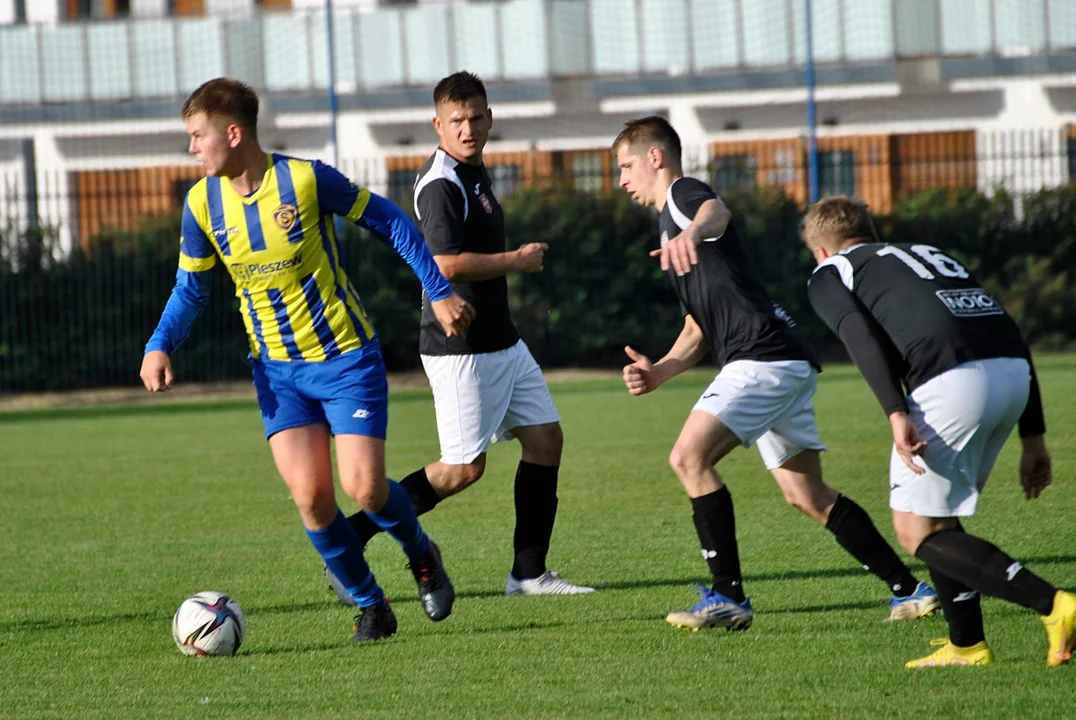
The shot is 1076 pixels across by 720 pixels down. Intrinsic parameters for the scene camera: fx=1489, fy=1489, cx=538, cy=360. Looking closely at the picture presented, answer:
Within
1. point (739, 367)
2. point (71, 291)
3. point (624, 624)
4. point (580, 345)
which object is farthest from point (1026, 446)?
point (71, 291)

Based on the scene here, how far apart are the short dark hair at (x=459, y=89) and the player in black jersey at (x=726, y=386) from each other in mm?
845

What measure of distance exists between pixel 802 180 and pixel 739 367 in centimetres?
1898

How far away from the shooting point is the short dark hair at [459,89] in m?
6.64

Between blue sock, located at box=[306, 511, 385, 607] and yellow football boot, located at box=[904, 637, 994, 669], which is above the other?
blue sock, located at box=[306, 511, 385, 607]

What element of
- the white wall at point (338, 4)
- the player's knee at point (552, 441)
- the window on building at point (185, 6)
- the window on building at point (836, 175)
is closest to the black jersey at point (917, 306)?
the player's knee at point (552, 441)

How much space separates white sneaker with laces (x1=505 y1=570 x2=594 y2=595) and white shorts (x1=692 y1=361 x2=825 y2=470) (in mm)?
1227

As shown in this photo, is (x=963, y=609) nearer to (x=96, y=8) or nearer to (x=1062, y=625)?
(x=1062, y=625)

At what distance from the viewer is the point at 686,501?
30.5 ft

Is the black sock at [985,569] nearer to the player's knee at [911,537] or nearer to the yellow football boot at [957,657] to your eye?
the player's knee at [911,537]

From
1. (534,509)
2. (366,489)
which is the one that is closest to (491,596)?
(534,509)

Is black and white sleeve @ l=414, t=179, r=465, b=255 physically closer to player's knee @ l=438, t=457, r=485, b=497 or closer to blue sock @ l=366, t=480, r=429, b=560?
player's knee @ l=438, t=457, r=485, b=497

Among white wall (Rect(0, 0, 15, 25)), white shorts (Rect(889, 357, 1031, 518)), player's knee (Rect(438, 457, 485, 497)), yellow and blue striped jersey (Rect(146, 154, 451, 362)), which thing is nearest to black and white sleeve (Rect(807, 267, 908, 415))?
white shorts (Rect(889, 357, 1031, 518))

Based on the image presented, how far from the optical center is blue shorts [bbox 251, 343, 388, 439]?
5.72m

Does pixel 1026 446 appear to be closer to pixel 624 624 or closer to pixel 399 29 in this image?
pixel 624 624
